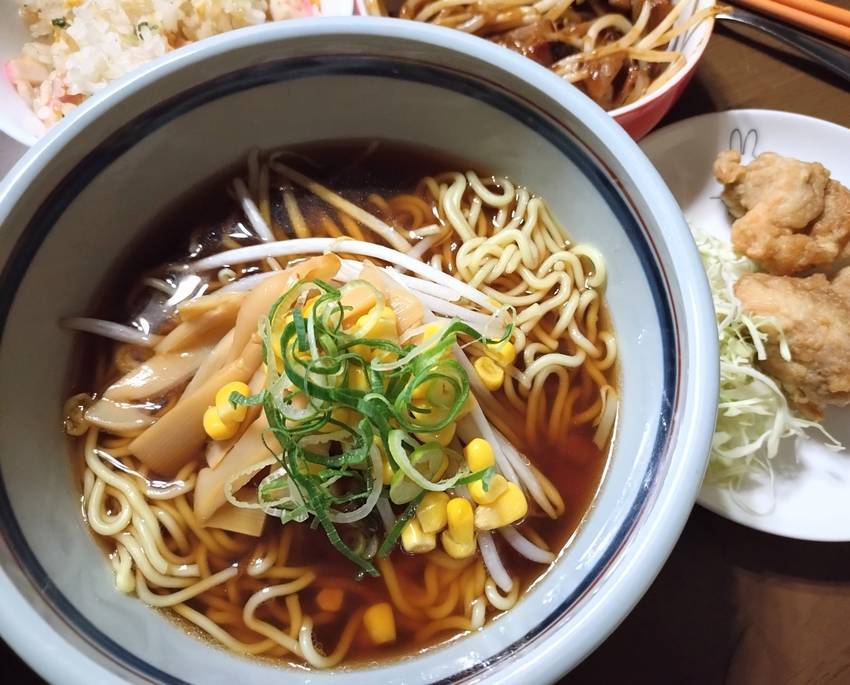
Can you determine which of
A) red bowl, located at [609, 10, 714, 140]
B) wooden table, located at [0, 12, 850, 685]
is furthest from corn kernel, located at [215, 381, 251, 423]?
red bowl, located at [609, 10, 714, 140]

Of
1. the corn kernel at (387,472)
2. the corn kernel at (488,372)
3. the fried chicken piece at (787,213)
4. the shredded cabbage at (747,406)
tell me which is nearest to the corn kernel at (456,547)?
the corn kernel at (387,472)

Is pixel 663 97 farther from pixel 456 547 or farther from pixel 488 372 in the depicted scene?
pixel 456 547

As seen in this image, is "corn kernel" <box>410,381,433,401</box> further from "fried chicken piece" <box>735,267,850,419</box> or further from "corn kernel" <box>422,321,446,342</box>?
"fried chicken piece" <box>735,267,850,419</box>

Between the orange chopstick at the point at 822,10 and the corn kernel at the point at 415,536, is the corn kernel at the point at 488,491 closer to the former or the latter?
the corn kernel at the point at 415,536

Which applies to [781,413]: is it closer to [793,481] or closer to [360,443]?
[793,481]

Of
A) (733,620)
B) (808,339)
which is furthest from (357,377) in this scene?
(808,339)
